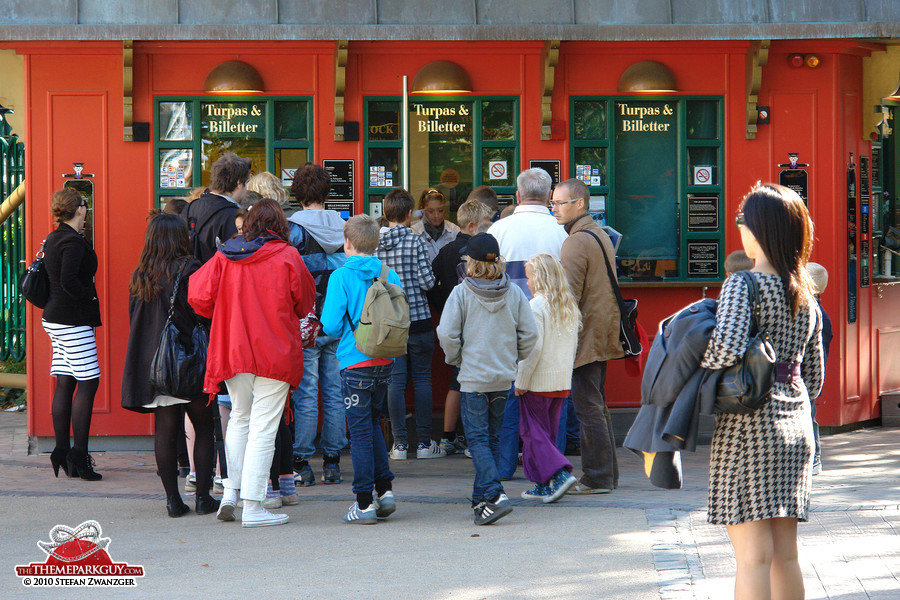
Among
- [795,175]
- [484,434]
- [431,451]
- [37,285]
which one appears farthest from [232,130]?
[795,175]

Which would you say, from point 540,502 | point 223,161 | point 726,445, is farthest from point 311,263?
point 726,445

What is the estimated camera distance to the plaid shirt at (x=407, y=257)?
8.38 meters

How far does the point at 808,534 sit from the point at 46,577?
413 centimetres

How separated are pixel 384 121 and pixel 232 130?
4.28 ft

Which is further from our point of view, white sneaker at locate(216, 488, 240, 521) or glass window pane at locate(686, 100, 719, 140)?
glass window pane at locate(686, 100, 719, 140)

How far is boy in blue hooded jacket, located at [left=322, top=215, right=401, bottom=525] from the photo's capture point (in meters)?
6.46

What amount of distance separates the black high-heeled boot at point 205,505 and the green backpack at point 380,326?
1434 mm

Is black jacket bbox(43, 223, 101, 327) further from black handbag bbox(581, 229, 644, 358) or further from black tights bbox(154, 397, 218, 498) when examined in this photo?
black handbag bbox(581, 229, 644, 358)

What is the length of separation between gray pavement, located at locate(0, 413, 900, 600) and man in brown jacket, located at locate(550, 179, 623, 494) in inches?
11.3

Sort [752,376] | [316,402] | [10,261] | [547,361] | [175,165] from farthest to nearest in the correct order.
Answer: [10,261], [175,165], [316,402], [547,361], [752,376]

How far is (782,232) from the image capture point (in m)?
3.98

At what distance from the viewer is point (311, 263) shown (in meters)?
7.65

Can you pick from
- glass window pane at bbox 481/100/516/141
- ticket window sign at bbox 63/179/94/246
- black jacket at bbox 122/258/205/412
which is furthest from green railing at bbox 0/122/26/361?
black jacket at bbox 122/258/205/412

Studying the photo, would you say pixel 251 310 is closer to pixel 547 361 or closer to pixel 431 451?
pixel 547 361
